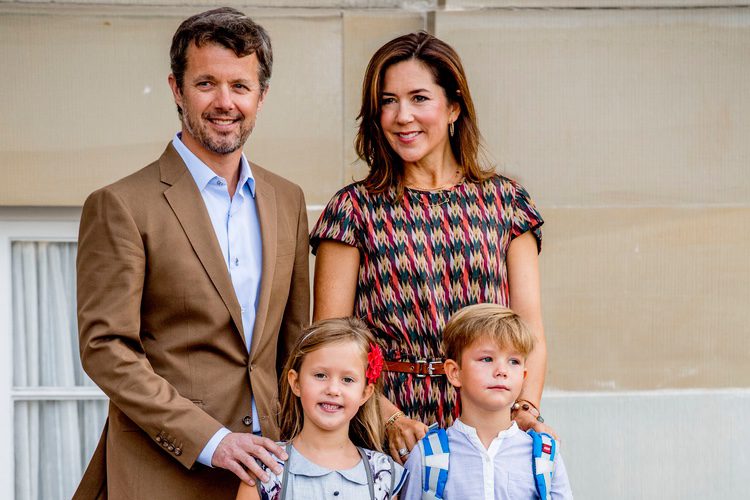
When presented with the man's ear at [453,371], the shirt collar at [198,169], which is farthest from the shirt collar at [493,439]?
the shirt collar at [198,169]

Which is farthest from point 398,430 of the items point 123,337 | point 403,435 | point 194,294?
point 123,337

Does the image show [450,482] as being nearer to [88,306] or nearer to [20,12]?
[88,306]

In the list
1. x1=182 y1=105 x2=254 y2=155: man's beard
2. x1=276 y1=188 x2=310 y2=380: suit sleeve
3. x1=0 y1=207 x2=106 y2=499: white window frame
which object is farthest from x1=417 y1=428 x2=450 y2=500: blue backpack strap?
x1=0 y1=207 x2=106 y2=499: white window frame

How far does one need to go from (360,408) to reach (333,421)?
0.47 ft

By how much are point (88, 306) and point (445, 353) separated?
0.88 m

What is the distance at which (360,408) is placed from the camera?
8.88ft

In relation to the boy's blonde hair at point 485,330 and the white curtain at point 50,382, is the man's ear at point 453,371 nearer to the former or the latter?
the boy's blonde hair at point 485,330

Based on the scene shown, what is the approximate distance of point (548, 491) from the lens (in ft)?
8.43

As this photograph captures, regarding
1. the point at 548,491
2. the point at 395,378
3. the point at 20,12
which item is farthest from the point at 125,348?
the point at 20,12

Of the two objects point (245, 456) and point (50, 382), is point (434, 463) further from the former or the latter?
point (50, 382)

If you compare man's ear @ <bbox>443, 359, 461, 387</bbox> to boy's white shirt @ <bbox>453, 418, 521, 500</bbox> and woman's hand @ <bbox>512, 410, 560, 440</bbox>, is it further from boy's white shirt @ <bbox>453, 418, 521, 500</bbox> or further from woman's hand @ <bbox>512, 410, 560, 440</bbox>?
woman's hand @ <bbox>512, 410, 560, 440</bbox>

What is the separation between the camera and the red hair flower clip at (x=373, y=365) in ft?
8.54

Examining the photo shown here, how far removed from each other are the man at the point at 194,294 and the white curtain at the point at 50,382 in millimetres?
1664

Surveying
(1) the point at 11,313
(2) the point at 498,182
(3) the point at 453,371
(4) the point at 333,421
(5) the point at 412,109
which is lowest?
(4) the point at 333,421
